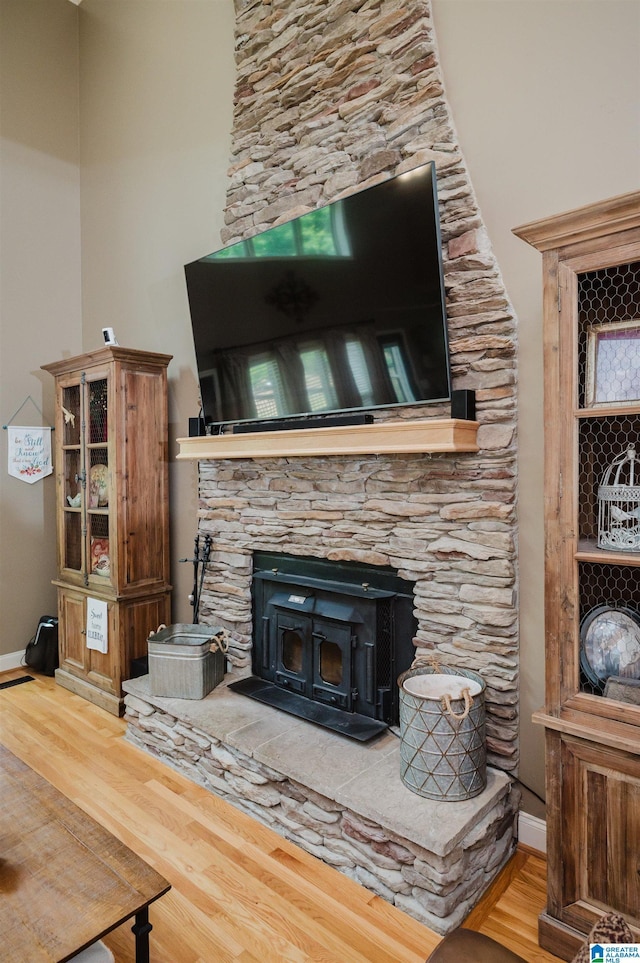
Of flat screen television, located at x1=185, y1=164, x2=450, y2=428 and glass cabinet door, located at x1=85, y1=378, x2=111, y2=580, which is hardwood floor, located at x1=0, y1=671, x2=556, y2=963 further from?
flat screen television, located at x1=185, y1=164, x2=450, y2=428

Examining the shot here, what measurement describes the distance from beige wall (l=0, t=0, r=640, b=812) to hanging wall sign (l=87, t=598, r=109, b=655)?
42cm

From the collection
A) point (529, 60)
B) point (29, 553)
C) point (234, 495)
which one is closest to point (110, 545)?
point (234, 495)

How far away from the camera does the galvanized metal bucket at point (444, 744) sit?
1879 mm

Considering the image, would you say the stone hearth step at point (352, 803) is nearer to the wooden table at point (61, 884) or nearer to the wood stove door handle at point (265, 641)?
the wood stove door handle at point (265, 641)

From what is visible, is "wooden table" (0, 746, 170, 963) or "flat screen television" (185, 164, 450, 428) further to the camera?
"flat screen television" (185, 164, 450, 428)

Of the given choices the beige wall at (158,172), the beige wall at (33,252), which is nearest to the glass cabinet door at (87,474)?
the beige wall at (158,172)

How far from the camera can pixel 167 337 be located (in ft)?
11.8

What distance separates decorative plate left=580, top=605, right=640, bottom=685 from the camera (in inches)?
63.2

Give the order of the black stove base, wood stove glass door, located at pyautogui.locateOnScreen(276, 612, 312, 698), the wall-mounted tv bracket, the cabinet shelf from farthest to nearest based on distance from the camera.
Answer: the wall-mounted tv bracket → wood stove glass door, located at pyautogui.locateOnScreen(276, 612, 312, 698) → the black stove base → the cabinet shelf

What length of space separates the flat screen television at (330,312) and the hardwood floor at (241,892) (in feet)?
5.41

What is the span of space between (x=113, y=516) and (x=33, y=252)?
7.21 feet

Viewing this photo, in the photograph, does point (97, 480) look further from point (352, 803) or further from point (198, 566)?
point (352, 803)

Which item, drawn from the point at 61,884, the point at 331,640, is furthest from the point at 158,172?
the point at 61,884

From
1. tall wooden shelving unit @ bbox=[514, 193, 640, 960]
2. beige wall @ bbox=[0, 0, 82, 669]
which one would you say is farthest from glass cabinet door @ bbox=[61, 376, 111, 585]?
tall wooden shelving unit @ bbox=[514, 193, 640, 960]
